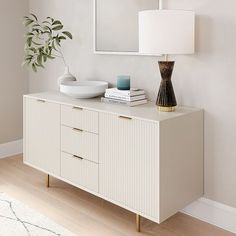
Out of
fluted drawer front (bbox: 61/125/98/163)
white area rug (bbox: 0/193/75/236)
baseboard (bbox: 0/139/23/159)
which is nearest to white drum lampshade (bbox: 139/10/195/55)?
fluted drawer front (bbox: 61/125/98/163)

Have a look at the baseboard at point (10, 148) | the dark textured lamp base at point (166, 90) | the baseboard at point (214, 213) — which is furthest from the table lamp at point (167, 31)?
the baseboard at point (10, 148)

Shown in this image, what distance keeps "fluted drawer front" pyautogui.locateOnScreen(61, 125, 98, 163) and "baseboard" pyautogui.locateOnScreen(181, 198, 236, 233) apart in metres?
0.77

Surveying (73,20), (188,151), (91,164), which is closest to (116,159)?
(91,164)

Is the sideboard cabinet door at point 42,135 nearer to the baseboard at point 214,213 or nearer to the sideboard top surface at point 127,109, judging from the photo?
the sideboard top surface at point 127,109

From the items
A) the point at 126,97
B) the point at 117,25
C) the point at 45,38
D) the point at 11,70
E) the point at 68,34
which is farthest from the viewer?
the point at 11,70

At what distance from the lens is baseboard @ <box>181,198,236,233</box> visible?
234 cm

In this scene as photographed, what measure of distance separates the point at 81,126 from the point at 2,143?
1.59 meters

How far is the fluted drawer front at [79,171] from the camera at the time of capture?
2543mm

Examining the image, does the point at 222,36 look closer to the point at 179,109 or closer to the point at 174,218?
the point at 179,109

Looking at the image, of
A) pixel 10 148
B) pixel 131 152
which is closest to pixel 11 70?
pixel 10 148

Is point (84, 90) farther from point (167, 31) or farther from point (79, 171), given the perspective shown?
point (167, 31)

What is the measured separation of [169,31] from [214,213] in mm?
1229

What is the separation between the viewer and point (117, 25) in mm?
2852

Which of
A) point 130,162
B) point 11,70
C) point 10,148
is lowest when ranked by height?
point 10,148
